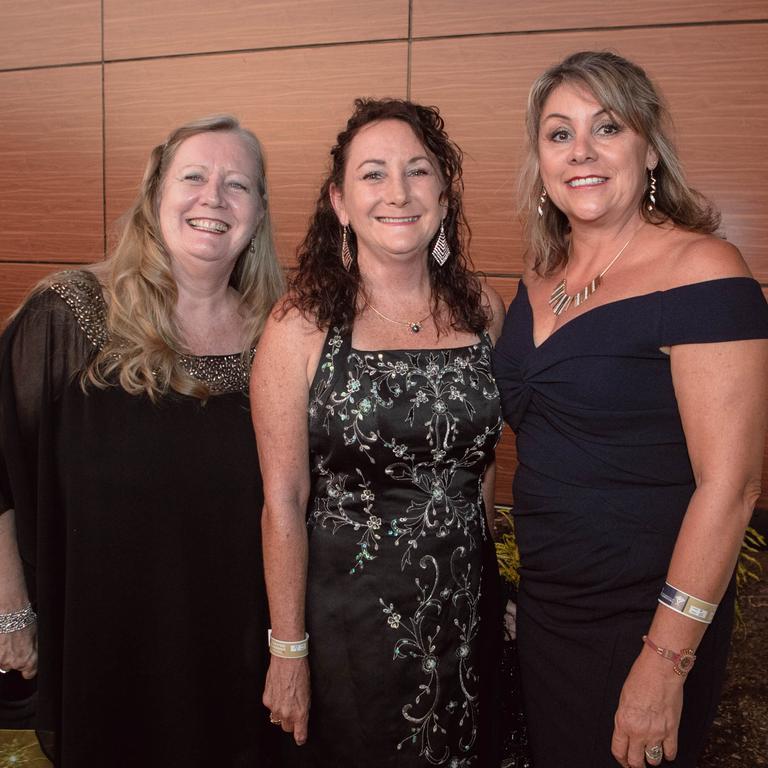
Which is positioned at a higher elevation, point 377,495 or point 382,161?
point 382,161

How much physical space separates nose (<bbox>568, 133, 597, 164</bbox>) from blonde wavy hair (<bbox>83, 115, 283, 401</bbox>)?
2.75 ft

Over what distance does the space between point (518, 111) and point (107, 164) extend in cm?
233

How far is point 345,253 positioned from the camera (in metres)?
1.68

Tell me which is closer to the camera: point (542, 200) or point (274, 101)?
point (542, 200)

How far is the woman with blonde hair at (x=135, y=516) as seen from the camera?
1.58 meters

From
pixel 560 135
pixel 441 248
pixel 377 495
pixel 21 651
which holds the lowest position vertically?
pixel 21 651

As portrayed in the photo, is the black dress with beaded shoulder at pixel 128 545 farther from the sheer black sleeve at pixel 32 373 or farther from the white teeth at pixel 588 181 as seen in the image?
the white teeth at pixel 588 181

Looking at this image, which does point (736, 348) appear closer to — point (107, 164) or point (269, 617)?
point (269, 617)

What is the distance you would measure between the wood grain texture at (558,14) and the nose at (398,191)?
2156 millimetres

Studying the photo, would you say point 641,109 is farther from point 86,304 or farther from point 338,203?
point 86,304

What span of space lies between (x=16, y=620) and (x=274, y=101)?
288 cm

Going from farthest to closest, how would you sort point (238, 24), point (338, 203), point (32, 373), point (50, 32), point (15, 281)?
1. point (15, 281)
2. point (50, 32)
3. point (238, 24)
4. point (338, 203)
5. point (32, 373)

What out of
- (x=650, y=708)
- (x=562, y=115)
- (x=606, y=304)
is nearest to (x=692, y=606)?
(x=650, y=708)

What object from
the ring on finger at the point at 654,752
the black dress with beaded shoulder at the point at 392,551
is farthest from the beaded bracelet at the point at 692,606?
the black dress with beaded shoulder at the point at 392,551
